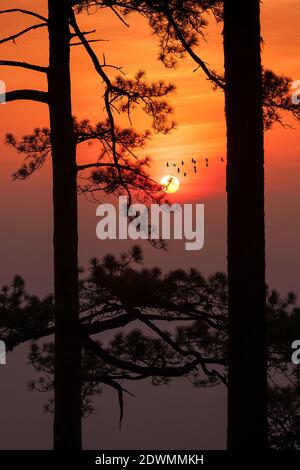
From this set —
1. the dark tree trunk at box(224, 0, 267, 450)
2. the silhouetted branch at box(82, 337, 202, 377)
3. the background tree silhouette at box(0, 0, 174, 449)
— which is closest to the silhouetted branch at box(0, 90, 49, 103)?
the background tree silhouette at box(0, 0, 174, 449)

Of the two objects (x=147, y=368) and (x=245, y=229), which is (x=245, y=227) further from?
(x=147, y=368)

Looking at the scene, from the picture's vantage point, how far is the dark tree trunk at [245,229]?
604 cm

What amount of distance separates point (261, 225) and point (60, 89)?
294cm

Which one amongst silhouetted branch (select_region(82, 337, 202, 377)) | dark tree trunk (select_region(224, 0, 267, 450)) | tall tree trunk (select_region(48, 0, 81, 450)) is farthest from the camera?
silhouetted branch (select_region(82, 337, 202, 377))

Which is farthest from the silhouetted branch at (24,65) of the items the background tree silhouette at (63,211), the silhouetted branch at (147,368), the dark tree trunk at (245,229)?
the silhouetted branch at (147,368)

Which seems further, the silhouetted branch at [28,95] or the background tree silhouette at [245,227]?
the silhouetted branch at [28,95]

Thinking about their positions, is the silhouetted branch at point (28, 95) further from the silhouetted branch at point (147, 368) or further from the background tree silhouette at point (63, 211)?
the silhouetted branch at point (147, 368)

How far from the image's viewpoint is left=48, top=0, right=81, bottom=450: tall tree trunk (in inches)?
311

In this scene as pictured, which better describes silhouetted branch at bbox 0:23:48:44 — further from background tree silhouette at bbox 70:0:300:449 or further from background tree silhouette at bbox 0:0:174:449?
background tree silhouette at bbox 70:0:300:449

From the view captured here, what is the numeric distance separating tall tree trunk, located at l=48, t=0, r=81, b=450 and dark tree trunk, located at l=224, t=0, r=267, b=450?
2.24 metres

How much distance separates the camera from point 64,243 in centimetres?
787

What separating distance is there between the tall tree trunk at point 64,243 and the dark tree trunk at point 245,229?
2236 millimetres

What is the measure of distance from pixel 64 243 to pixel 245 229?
2407 mm

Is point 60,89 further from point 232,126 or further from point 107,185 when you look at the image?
point 232,126
